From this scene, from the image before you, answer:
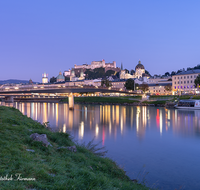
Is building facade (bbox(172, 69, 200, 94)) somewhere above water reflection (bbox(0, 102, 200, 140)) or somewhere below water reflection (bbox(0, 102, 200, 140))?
above

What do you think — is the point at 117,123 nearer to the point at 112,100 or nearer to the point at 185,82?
the point at 112,100

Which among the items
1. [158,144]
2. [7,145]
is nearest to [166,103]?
[158,144]

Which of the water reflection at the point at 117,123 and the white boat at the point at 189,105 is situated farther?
the white boat at the point at 189,105

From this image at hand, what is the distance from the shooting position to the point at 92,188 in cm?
569

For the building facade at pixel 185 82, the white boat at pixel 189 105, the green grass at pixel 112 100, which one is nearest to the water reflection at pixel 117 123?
the white boat at pixel 189 105

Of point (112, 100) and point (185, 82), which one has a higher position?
point (185, 82)

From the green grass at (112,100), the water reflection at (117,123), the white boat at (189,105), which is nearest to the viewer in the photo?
the water reflection at (117,123)

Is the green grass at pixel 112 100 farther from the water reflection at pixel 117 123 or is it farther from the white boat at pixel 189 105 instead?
the water reflection at pixel 117 123

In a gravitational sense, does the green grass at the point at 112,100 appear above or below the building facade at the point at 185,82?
below

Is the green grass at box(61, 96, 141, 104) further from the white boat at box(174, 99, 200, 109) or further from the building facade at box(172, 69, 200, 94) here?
the building facade at box(172, 69, 200, 94)

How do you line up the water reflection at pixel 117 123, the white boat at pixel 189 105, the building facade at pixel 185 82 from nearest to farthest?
the water reflection at pixel 117 123, the white boat at pixel 189 105, the building facade at pixel 185 82

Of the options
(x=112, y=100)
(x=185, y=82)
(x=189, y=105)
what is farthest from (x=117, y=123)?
(x=185, y=82)

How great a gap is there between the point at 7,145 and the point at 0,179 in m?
2.90

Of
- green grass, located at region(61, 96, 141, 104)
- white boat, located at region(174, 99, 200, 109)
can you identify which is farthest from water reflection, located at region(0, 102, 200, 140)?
green grass, located at region(61, 96, 141, 104)
